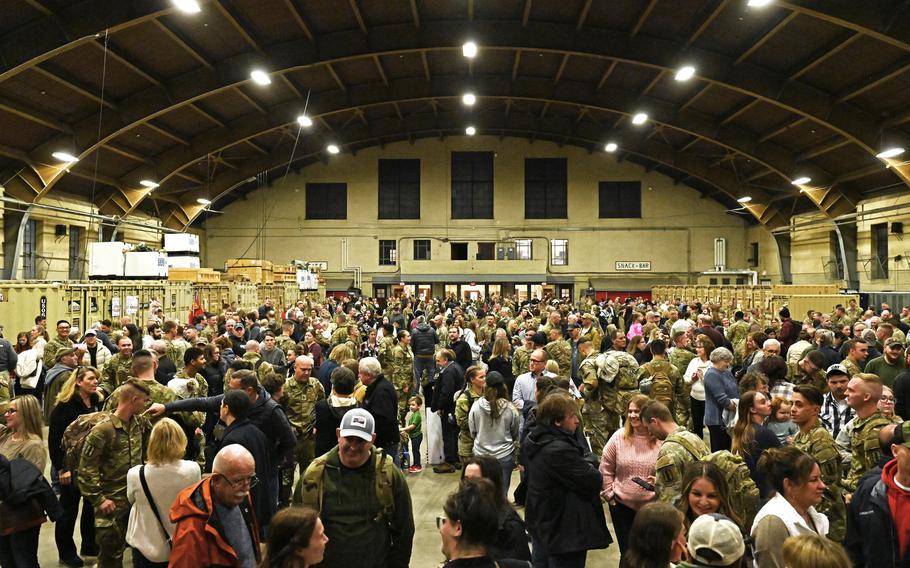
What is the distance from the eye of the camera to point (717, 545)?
213 centimetres

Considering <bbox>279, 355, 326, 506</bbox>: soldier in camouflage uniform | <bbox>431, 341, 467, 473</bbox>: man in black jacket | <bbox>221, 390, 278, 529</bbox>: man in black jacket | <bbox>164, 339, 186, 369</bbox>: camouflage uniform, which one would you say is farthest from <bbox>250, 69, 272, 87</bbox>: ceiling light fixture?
<bbox>221, 390, 278, 529</bbox>: man in black jacket

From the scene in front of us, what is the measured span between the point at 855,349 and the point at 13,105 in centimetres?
1983

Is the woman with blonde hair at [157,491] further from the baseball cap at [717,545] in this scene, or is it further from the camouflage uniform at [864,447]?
the camouflage uniform at [864,447]

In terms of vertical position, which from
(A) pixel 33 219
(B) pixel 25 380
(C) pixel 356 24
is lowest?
(B) pixel 25 380

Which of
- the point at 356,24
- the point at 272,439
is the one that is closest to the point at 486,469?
the point at 272,439

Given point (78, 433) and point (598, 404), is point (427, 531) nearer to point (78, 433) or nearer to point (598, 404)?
point (598, 404)

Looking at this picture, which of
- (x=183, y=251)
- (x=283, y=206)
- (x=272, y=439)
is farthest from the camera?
(x=283, y=206)

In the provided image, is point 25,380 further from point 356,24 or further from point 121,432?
point 356,24

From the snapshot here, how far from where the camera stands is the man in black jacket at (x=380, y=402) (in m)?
4.88

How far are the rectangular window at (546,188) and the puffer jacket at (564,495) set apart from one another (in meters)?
29.4

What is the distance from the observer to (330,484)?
290 cm

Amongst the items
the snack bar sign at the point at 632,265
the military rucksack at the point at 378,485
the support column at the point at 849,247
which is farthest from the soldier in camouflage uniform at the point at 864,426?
the snack bar sign at the point at 632,265

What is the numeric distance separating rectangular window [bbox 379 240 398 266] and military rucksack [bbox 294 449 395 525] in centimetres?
2961

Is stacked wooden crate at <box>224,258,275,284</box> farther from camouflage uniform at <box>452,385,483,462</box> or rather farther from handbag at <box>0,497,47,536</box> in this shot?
handbag at <box>0,497,47,536</box>
